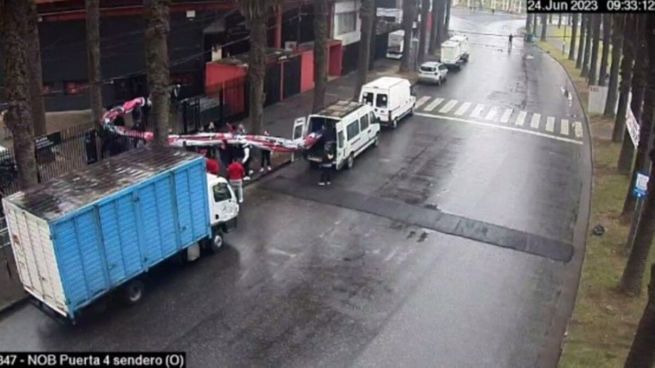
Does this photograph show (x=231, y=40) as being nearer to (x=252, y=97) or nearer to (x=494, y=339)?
(x=252, y=97)

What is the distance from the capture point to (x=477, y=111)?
3762cm

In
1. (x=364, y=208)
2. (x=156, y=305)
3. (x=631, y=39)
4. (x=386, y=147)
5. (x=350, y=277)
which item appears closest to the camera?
(x=156, y=305)

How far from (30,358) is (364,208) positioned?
11.7 m

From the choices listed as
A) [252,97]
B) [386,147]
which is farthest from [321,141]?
[386,147]

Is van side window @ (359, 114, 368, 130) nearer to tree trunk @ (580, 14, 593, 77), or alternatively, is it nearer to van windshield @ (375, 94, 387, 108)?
van windshield @ (375, 94, 387, 108)

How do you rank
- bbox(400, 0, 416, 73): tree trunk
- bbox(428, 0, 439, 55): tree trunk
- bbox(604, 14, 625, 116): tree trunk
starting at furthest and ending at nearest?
bbox(428, 0, 439, 55): tree trunk, bbox(400, 0, 416, 73): tree trunk, bbox(604, 14, 625, 116): tree trunk

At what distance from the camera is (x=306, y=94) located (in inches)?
1519

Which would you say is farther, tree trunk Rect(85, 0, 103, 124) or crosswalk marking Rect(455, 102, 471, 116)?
crosswalk marking Rect(455, 102, 471, 116)

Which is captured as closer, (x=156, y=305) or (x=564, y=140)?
(x=156, y=305)

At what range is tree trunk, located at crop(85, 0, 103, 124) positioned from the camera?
77.0 feet

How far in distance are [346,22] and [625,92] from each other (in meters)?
25.9

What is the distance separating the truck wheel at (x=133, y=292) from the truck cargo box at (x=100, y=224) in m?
0.28
